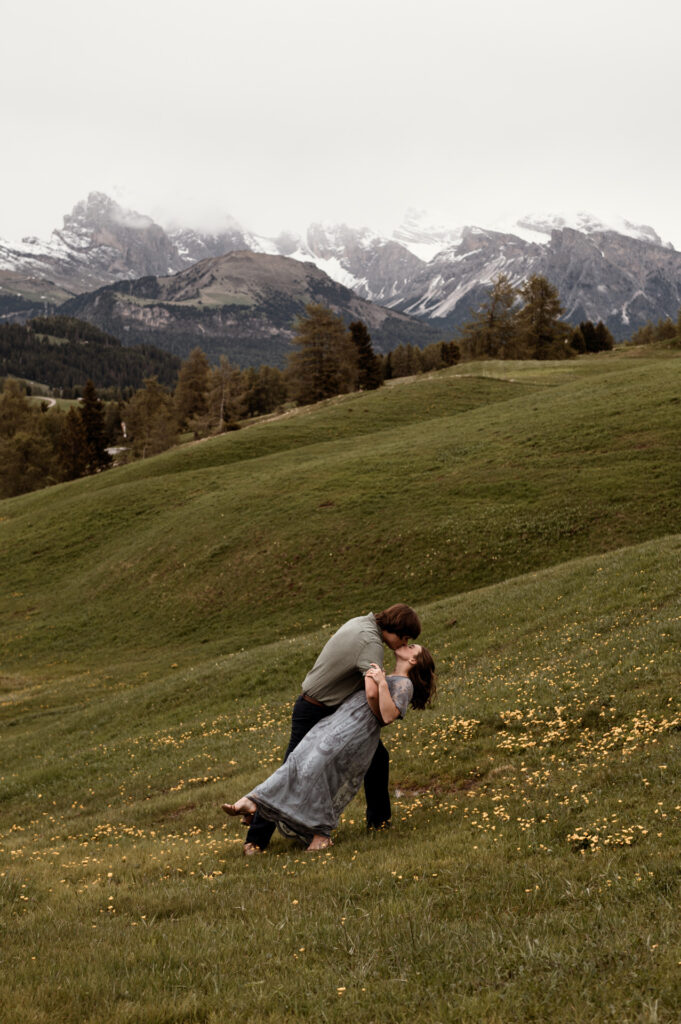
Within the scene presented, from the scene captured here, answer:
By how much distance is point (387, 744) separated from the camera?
1465cm

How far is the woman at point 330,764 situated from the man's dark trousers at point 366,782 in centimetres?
21

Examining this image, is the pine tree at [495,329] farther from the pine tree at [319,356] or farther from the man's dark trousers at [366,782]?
the man's dark trousers at [366,782]

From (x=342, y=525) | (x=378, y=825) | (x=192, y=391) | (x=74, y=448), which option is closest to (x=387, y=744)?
(x=378, y=825)

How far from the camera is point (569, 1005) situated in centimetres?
485

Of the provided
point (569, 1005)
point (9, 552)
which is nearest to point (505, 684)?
point (569, 1005)

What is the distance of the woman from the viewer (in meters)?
9.41

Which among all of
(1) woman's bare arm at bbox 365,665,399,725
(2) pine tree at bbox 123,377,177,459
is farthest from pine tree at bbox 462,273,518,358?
(1) woman's bare arm at bbox 365,665,399,725

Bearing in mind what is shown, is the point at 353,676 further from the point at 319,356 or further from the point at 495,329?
the point at 495,329

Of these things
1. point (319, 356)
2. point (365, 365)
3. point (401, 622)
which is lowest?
point (401, 622)

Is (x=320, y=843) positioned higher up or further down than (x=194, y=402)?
further down

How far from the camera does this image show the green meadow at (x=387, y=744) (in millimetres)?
5598

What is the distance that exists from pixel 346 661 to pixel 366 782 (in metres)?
1.94

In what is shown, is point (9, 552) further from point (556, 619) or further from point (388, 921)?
point (388, 921)

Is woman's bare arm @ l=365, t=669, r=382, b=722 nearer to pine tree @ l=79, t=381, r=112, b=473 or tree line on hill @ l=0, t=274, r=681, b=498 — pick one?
tree line on hill @ l=0, t=274, r=681, b=498
